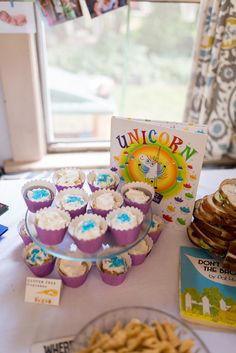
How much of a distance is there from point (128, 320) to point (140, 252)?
0.66ft

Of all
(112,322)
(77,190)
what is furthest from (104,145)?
(112,322)

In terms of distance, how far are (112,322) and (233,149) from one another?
1.22 meters

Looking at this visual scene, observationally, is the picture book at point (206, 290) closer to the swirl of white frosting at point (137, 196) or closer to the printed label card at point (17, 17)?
the swirl of white frosting at point (137, 196)

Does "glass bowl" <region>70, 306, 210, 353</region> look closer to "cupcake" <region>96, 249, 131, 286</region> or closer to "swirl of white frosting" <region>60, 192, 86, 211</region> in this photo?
"cupcake" <region>96, 249, 131, 286</region>

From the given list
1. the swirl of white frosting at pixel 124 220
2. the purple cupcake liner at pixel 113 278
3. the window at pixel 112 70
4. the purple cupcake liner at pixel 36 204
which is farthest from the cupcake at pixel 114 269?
the window at pixel 112 70

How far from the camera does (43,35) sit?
137 cm

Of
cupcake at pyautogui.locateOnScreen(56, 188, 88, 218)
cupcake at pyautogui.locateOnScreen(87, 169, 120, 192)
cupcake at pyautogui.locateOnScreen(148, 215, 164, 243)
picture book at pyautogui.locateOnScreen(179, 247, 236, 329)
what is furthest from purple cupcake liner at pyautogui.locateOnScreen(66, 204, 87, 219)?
picture book at pyautogui.locateOnScreen(179, 247, 236, 329)

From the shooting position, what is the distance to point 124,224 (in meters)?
0.75

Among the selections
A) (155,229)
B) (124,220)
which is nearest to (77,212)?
(124,220)

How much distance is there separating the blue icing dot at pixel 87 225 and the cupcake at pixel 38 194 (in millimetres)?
161

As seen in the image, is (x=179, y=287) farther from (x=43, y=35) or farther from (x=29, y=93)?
(x=43, y=35)

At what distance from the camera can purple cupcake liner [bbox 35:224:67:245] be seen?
747mm

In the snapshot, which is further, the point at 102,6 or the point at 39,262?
the point at 102,6

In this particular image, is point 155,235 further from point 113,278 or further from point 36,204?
point 36,204
